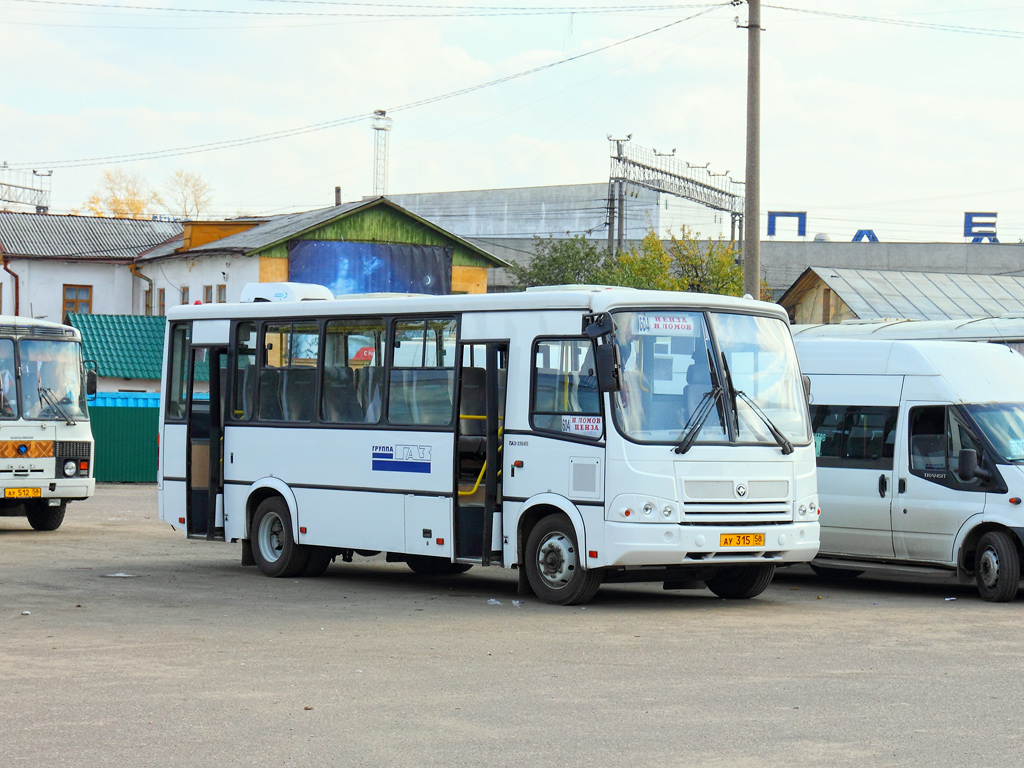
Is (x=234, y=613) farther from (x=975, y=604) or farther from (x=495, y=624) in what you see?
(x=975, y=604)

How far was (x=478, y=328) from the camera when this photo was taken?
14.2 m

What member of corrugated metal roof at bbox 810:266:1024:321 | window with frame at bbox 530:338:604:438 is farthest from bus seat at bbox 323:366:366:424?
corrugated metal roof at bbox 810:266:1024:321

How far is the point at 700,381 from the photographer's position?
1320 centimetres

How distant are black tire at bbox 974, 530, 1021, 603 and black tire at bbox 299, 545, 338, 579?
6.59 meters

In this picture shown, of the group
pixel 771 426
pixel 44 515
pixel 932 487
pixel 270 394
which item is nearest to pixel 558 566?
pixel 771 426

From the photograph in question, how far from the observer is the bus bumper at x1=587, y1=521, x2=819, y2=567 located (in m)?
12.8

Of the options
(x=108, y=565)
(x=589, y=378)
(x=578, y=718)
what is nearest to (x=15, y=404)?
(x=108, y=565)

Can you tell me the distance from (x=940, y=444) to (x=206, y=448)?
7960 millimetres

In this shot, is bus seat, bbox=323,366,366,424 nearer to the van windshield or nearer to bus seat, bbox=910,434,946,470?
bus seat, bbox=910,434,946,470

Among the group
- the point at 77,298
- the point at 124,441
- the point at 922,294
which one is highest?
the point at 77,298

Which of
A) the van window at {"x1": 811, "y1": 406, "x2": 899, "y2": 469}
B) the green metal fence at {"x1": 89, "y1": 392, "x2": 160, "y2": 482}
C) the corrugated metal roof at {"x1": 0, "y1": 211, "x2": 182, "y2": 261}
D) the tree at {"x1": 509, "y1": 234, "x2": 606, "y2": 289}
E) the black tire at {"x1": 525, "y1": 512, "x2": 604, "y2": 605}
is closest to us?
the black tire at {"x1": 525, "y1": 512, "x2": 604, "y2": 605}

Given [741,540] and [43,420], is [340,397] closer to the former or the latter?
[741,540]

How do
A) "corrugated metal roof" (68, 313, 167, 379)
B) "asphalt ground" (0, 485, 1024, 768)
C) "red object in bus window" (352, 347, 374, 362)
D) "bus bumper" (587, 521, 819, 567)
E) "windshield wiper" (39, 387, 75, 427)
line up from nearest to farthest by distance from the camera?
"asphalt ground" (0, 485, 1024, 768) → "bus bumper" (587, 521, 819, 567) → "red object in bus window" (352, 347, 374, 362) → "windshield wiper" (39, 387, 75, 427) → "corrugated metal roof" (68, 313, 167, 379)

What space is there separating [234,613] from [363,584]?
3.03m
